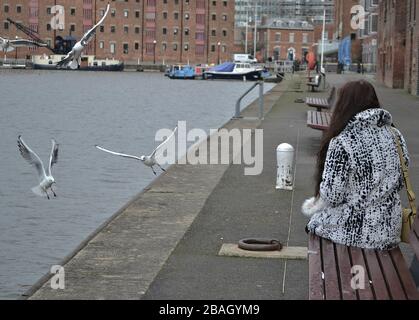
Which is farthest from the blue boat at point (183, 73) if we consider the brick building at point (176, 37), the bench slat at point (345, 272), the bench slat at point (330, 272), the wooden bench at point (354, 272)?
the bench slat at point (345, 272)

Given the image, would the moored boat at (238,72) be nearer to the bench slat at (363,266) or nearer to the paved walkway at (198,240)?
the paved walkway at (198,240)

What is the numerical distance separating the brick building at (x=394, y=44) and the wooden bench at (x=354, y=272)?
162ft

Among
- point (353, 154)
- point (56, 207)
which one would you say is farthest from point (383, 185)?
point (56, 207)

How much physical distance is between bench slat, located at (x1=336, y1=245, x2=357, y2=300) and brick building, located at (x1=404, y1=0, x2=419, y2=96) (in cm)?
3896

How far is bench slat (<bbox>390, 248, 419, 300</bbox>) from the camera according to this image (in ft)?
20.5

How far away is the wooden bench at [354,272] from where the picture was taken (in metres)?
6.22

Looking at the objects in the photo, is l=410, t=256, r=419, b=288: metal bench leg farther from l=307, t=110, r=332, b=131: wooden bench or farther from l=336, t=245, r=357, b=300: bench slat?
l=307, t=110, r=332, b=131: wooden bench

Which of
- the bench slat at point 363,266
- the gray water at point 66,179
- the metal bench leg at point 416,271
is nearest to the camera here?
the bench slat at point 363,266

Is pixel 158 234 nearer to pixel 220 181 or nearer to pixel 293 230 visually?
pixel 293 230

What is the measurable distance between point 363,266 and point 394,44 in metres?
51.3

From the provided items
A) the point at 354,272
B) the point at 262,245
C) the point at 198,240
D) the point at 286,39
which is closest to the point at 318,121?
the point at 198,240

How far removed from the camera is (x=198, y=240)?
34.0 ft

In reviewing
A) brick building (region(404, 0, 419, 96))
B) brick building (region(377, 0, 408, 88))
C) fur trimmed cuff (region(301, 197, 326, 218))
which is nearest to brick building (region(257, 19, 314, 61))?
brick building (region(377, 0, 408, 88))

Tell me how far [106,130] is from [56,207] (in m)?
22.2
